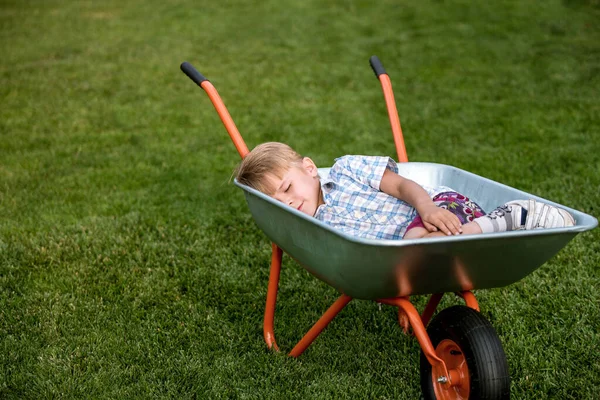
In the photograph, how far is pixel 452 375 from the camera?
2.07 m

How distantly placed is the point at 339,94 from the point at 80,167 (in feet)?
9.05

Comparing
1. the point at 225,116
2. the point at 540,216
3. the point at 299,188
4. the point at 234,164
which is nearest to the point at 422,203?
the point at 540,216

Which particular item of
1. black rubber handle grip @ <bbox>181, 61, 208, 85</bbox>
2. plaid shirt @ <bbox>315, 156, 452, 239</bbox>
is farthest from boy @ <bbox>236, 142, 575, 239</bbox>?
black rubber handle grip @ <bbox>181, 61, 208, 85</bbox>

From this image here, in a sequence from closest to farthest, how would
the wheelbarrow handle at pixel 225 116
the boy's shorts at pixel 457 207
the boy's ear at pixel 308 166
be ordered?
the boy's shorts at pixel 457 207
the boy's ear at pixel 308 166
the wheelbarrow handle at pixel 225 116

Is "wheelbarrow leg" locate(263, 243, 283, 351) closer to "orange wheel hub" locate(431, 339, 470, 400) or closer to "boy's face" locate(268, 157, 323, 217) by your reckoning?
"boy's face" locate(268, 157, 323, 217)

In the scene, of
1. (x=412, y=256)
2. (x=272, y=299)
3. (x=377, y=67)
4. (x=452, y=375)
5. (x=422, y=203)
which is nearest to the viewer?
(x=412, y=256)

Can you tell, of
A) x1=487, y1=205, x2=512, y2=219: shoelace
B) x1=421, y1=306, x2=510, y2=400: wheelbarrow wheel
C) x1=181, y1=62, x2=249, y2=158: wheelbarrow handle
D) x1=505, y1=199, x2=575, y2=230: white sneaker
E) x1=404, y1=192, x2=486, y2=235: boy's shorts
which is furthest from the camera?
x1=181, y1=62, x2=249, y2=158: wheelbarrow handle

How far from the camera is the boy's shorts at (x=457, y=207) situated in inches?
90.8

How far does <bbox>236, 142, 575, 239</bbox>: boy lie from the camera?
2.38 meters

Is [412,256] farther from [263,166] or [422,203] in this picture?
[263,166]

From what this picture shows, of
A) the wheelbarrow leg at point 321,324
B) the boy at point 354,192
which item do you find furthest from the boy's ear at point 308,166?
the wheelbarrow leg at point 321,324

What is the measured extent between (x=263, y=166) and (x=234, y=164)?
2531 mm

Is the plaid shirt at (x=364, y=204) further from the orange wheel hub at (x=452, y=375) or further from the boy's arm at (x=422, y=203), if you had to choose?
the orange wheel hub at (x=452, y=375)

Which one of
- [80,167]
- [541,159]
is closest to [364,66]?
[541,159]
